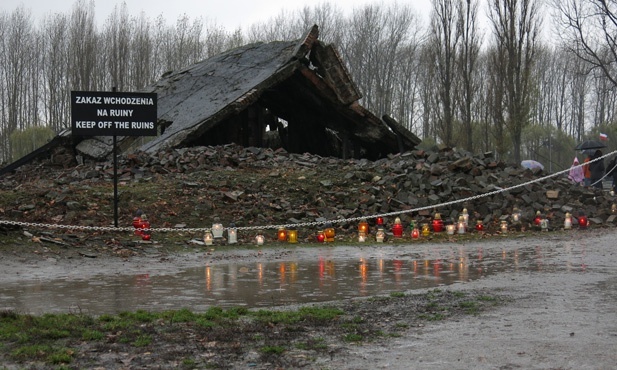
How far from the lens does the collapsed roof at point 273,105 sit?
76.9 ft

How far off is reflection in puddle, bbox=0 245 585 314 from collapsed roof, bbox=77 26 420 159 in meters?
11.1

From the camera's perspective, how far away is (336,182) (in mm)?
19453

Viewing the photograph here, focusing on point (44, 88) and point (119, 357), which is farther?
point (44, 88)

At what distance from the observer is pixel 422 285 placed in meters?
9.63

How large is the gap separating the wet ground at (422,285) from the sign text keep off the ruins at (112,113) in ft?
10.3

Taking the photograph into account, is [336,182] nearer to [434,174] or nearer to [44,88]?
[434,174]

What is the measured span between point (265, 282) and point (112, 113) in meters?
6.71

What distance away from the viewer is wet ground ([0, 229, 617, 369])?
5.73 metres

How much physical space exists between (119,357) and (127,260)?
23.8ft

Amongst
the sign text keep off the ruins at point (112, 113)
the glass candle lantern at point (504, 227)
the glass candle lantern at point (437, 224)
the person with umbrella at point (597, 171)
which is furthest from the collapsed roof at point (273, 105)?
the glass candle lantern at point (504, 227)

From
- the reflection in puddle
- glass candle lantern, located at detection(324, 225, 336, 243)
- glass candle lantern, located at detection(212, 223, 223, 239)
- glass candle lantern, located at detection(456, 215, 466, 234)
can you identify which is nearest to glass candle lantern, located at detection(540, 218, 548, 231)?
glass candle lantern, located at detection(456, 215, 466, 234)

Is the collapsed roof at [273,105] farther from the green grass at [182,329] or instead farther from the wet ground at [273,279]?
the green grass at [182,329]

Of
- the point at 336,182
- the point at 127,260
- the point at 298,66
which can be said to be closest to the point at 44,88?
the point at 298,66

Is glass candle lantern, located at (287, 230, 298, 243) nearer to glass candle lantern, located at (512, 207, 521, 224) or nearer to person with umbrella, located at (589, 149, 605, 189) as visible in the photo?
glass candle lantern, located at (512, 207, 521, 224)
